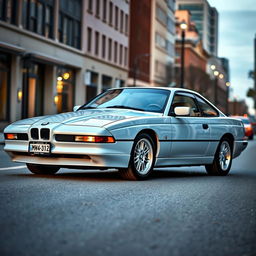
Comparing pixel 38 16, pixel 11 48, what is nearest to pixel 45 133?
pixel 11 48

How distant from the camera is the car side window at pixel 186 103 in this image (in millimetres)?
11583

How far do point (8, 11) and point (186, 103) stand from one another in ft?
82.4

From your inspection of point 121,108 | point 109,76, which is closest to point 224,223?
point 121,108

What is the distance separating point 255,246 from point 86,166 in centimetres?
489

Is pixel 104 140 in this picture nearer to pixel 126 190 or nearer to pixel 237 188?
pixel 126 190

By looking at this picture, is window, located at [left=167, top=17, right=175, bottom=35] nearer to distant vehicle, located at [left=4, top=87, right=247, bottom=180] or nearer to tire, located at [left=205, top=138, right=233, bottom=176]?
tire, located at [left=205, top=138, right=233, bottom=176]

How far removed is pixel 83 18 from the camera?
48.5 m

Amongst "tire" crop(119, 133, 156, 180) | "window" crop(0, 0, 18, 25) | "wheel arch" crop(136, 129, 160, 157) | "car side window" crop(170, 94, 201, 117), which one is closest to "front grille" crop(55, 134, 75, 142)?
"tire" crop(119, 133, 156, 180)

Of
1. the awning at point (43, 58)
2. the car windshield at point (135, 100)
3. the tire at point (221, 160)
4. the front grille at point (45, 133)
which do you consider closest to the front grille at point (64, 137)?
the front grille at point (45, 133)

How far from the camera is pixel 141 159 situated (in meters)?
10.3

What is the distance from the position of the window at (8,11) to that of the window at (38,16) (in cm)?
101

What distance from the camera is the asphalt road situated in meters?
4.91

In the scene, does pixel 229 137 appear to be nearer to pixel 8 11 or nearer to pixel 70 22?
pixel 8 11

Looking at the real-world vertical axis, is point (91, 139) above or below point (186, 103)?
below
